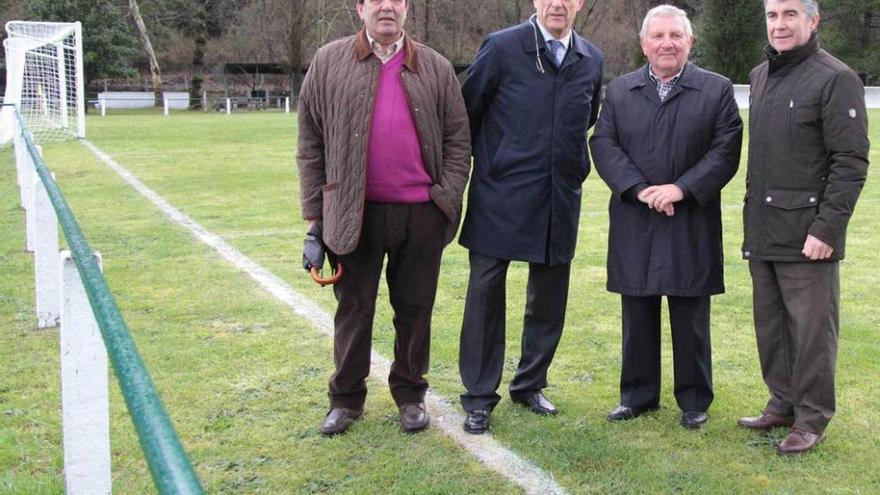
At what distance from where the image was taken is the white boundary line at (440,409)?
12.5 feet

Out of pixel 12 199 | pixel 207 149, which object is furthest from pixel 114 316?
pixel 207 149

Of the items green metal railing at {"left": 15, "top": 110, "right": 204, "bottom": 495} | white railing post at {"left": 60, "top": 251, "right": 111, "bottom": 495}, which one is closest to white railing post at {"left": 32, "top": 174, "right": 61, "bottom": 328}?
white railing post at {"left": 60, "top": 251, "right": 111, "bottom": 495}

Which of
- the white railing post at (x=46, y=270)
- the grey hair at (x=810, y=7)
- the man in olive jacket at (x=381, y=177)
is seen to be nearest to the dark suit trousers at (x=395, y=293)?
the man in olive jacket at (x=381, y=177)

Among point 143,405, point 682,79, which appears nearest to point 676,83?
point 682,79

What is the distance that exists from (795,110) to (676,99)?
1.73 ft

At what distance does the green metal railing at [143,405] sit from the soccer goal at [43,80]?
65.1 feet

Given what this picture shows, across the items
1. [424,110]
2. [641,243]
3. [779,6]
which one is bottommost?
[641,243]

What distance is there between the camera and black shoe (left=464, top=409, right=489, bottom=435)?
434 cm

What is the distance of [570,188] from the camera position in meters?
4.46

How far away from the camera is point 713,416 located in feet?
14.9

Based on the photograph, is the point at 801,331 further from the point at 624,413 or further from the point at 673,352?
the point at 624,413

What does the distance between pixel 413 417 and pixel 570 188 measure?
4.22 ft

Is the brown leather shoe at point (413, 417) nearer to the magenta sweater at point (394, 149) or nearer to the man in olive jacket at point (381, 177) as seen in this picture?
the man in olive jacket at point (381, 177)

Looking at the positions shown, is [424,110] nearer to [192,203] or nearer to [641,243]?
[641,243]
